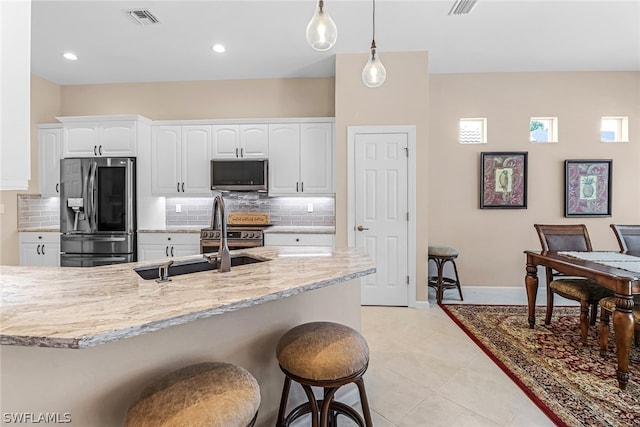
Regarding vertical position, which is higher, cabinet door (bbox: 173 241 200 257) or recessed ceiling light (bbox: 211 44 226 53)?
recessed ceiling light (bbox: 211 44 226 53)

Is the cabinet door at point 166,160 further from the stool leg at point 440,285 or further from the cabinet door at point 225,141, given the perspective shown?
the stool leg at point 440,285

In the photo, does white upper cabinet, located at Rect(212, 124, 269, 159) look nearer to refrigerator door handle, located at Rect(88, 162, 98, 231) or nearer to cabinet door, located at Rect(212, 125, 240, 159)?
cabinet door, located at Rect(212, 125, 240, 159)

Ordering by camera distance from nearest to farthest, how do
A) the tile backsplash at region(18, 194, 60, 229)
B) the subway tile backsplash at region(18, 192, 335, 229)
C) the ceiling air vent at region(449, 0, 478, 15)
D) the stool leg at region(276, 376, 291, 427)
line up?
the stool leg at region(276, 376, 291, 427), the ceiling air vent at region(449, 0, 478, 15), the tile backsplash at region(18, 194, 60, 229), the subway tile backsplash at region(18, 192, 335, 229)

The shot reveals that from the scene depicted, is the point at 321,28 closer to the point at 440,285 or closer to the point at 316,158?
the point at 316,158

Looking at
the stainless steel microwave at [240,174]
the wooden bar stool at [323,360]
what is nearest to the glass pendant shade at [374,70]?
the wooden bar stool at [323,360]

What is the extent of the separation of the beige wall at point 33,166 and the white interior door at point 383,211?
410cm

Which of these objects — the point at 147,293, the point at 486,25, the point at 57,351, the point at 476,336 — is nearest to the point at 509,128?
the point at 486,25

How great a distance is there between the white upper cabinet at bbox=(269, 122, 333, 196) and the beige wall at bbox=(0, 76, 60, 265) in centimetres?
303

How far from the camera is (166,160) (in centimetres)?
436

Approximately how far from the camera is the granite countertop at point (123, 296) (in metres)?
0.85

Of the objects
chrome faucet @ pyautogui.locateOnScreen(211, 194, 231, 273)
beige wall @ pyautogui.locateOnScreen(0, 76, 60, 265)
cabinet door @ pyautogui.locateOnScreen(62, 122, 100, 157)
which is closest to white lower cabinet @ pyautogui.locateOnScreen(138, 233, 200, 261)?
cabinet door @ pyautogui.locateOnScreen(62, 122, 100, 157)

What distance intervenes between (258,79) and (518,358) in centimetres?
451

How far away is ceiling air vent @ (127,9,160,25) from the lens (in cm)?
298

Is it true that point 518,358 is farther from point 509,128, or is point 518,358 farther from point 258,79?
point 258,79
